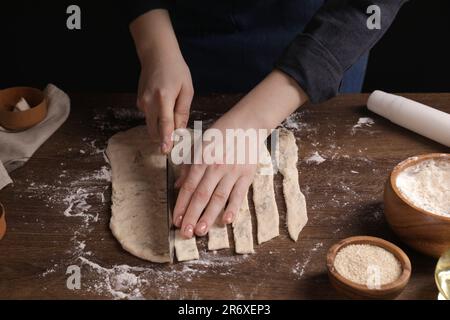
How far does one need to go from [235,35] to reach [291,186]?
0.56 meters

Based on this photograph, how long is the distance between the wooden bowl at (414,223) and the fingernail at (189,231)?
421mm

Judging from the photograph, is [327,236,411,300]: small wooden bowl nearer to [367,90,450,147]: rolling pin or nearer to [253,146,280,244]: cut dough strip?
[253,146,280,244]: cut dough strip

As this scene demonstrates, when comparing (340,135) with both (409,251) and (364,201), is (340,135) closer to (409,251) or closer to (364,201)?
(364,201)

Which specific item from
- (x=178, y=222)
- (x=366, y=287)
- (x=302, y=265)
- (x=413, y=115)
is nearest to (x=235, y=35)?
(x=413, y=115)

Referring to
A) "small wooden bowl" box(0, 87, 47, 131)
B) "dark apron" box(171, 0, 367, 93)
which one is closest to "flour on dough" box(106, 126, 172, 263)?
"small wooden bowl" box(0, 87, 47, 131)

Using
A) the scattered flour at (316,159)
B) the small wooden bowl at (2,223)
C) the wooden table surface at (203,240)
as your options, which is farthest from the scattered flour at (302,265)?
the small wooden bowl at (2,223)

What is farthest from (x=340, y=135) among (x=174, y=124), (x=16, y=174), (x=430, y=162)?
(x=16, y=174)

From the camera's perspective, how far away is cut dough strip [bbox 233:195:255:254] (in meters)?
1.24

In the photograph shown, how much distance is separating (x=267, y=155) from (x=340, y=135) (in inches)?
8.9

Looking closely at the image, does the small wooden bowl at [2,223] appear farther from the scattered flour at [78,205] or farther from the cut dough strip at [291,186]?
the cut dough strip at [291,186]

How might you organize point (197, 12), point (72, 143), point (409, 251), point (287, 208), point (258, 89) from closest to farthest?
1. point (409, 251)
2. point (287, 208)
3. point (258, 89)
4. point (72, 143)
5. point (197, 12)

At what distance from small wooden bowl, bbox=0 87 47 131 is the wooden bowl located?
38.4 inches

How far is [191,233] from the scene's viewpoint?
127cm

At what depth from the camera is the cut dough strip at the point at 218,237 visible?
4.10 ft
